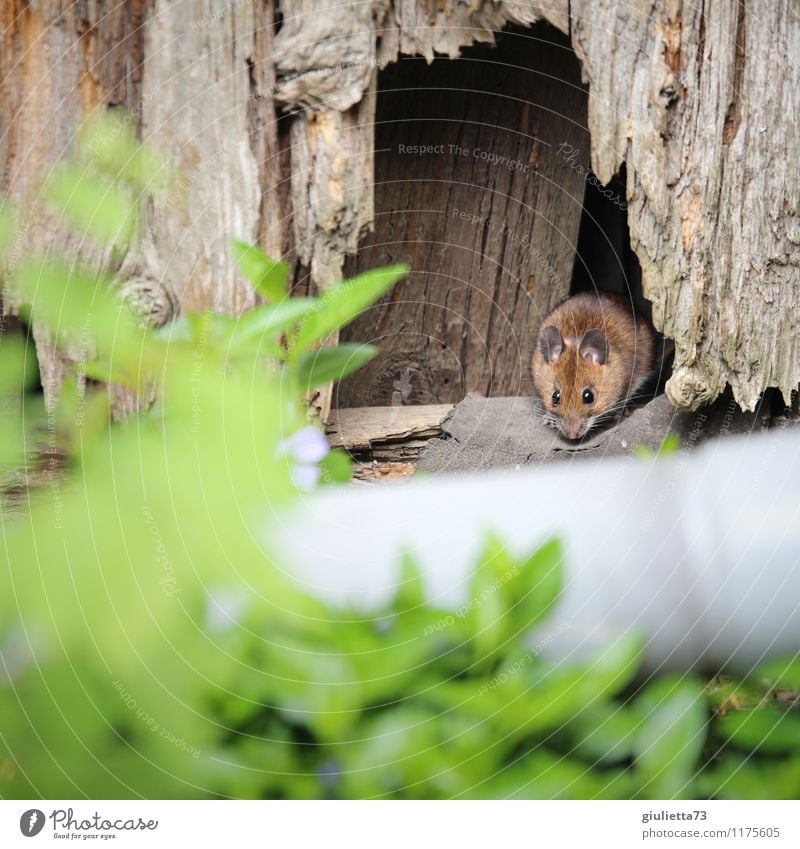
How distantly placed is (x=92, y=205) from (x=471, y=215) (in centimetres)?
175

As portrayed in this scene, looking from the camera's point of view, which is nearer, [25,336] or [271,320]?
[271,320]

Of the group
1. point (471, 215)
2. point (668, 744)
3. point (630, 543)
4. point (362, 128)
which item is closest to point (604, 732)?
point (668, 744)

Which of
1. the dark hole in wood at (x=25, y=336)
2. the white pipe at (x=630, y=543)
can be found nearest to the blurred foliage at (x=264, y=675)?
the white pipe at (x=630, y=543)

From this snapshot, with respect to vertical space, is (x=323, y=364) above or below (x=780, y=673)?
above

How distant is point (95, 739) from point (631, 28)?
9.10ft

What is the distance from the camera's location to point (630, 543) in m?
2.77

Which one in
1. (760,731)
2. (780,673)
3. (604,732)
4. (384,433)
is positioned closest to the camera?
(604,732)

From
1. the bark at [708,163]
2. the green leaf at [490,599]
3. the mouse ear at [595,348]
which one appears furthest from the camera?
the mouse ear at [595,348]

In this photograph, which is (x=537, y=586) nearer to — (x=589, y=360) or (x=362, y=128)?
(x=362, y=128)

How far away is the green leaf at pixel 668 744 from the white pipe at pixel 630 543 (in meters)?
0.25

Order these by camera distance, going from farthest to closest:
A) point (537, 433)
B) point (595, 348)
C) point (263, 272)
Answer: point (595, 348) < point (537, 433) < point (263, 272)

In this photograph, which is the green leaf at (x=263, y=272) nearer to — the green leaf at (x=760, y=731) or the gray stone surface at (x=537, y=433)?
the gray stone surface at (x=537, y=433)

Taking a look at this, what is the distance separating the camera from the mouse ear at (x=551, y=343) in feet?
13.6

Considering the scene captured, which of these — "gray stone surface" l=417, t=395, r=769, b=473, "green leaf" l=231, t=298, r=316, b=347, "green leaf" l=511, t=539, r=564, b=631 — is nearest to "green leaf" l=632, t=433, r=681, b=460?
"gray stone surface" l=417, t=395, r=769, b=473
